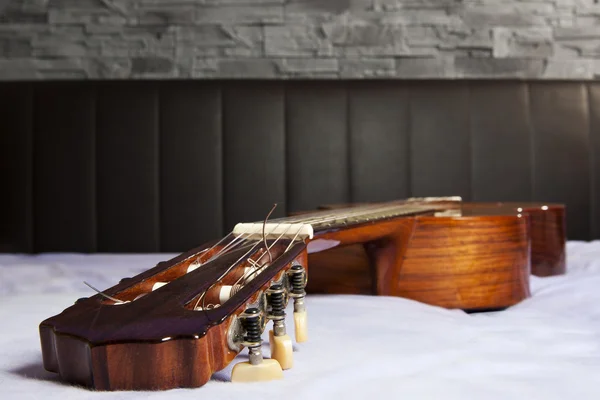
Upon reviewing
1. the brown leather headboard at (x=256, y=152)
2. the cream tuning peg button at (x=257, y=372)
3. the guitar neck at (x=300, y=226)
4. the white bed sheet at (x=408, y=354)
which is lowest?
the white bed sheet at (x=408, y=354)

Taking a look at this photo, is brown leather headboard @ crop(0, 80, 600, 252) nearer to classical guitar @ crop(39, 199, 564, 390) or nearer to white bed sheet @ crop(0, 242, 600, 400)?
white bed sheet @ crop(0, 242, 600, 400)

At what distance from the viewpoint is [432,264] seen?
957 millimetres

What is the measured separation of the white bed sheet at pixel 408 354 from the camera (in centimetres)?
44

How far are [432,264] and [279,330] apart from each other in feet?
Result: 1.79

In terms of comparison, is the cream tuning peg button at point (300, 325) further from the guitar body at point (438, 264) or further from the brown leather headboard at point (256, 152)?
the brown leather headboard at point (256, 152)

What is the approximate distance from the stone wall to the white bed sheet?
50.5 inches

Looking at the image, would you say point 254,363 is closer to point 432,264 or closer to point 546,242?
point 432,264

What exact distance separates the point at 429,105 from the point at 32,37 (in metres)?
1.37

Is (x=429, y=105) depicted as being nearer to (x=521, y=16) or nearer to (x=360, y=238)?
(x=521, y=16)

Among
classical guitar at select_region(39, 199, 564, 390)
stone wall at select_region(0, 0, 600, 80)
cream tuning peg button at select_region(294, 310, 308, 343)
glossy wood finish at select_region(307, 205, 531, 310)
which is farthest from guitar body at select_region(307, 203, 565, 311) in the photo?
stone wall at select_region(0, 0, 600, 80)

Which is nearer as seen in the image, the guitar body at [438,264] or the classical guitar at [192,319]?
the classical guitar at [192,319]

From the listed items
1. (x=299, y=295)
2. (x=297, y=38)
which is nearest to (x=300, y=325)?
(x=299, y=295)

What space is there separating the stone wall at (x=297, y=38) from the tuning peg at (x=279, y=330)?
173 cm

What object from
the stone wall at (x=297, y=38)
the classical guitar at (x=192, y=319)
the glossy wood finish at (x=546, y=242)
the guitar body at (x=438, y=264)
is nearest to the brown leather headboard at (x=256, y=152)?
the stone wall at (x=297, y=38)
